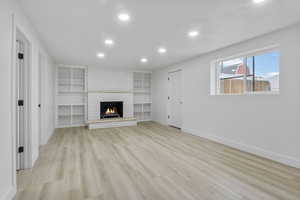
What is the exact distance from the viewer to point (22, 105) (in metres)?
2.44

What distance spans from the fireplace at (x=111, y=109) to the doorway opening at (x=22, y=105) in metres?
3.91

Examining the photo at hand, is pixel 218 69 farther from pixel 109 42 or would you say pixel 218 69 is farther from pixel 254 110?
pixel 109 42

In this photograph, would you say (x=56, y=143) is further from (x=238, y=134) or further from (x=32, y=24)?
(x=238, y=134)

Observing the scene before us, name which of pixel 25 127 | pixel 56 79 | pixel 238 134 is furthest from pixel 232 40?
pixel 56 79

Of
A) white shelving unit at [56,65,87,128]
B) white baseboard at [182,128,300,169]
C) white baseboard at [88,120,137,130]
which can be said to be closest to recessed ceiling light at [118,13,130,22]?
white baseboard at [182,128,300,169]

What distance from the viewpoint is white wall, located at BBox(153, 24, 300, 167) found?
2.60 meters

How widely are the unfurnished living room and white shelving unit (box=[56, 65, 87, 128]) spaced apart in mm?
1842

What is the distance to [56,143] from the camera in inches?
153

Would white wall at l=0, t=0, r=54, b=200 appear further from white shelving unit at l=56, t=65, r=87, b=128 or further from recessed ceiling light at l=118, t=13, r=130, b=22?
white shelving unit at l=56, t=65, r=87, b=128

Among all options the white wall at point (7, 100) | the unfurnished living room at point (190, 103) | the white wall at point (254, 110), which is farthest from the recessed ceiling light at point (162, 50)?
the white wall at point (7, 100)

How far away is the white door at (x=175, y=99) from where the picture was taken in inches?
224

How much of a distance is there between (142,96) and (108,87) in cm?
169

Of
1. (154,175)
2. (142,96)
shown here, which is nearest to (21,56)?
(154,175)

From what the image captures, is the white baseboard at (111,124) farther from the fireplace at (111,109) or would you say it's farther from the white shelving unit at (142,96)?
the white shelving unit at (142,96)
